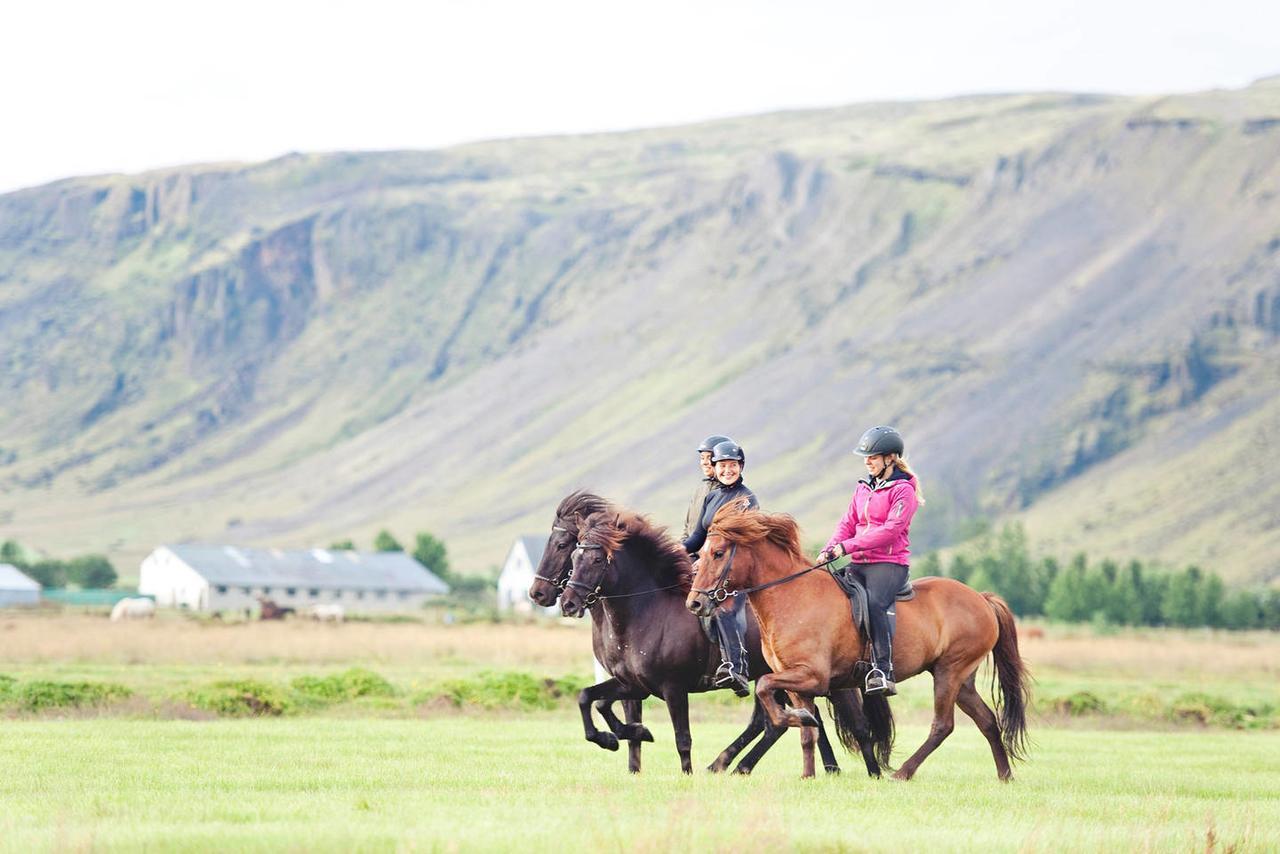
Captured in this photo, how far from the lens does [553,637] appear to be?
67188 mm

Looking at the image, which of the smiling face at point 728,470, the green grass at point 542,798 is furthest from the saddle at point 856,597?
the smiling face at point 728,470

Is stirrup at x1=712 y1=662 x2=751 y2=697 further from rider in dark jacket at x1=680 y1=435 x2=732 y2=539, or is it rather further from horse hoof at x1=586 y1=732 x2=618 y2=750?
rider in dark jacket at x1=680 y1=435 x2=732 y2=539

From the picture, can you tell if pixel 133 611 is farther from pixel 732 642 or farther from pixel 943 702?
pixel 943 702

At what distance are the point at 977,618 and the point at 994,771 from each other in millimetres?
3261

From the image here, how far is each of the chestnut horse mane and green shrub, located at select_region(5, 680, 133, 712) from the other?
15289 mm

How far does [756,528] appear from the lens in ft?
59.8

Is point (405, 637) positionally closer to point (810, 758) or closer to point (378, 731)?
point (378, 731)

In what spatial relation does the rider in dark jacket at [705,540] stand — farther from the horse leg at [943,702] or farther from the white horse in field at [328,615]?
the white horse in field at [328,615]

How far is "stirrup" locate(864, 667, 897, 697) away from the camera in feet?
59.9

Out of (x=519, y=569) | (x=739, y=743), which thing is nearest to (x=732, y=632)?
(x=739, y=743)

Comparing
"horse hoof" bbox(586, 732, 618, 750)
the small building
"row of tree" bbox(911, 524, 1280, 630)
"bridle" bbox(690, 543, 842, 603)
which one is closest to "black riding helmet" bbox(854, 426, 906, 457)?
"bridle" bbox(690, 543, 842, 603)

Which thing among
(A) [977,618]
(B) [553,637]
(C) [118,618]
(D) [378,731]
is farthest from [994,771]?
(C) [118,618]

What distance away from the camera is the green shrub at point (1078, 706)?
127ft

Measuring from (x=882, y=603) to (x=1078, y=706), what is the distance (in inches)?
859
